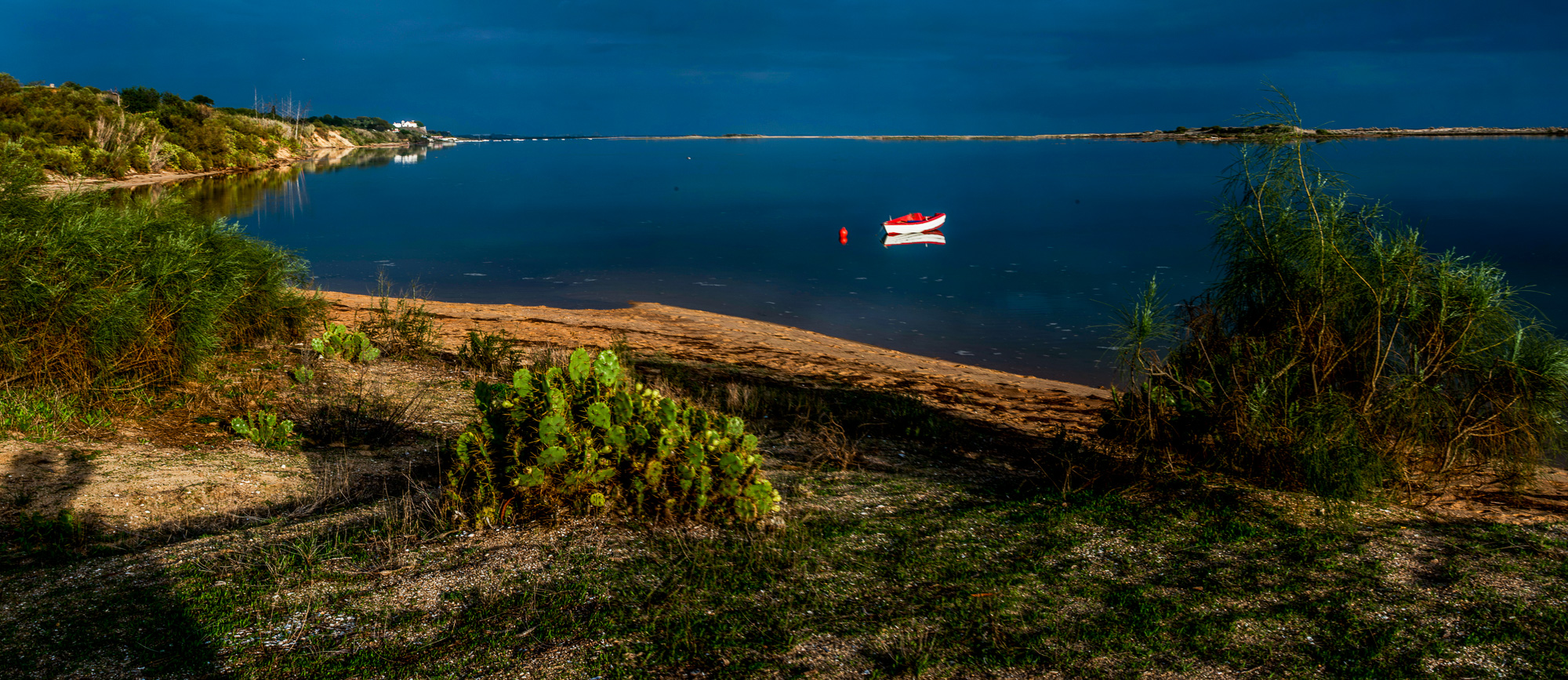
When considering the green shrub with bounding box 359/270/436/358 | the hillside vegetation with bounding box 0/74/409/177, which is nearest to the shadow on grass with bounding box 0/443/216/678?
the green shrub with bounding box 359/270/436/358

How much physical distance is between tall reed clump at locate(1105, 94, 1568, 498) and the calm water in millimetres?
4878

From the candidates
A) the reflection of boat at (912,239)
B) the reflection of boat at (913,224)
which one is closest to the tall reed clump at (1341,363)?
the reflection of boat at (912,239)

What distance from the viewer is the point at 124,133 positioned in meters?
48.2

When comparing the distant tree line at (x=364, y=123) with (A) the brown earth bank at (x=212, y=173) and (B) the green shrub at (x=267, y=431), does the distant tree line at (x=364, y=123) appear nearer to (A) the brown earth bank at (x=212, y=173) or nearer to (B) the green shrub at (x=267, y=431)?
(A) the brown earth bank at (x=212, y=173)

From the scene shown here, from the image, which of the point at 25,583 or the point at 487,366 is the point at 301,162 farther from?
the point at 25,583

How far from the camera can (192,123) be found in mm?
62188

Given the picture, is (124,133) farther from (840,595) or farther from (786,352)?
(840,595)

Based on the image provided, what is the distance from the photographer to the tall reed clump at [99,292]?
6816 mm

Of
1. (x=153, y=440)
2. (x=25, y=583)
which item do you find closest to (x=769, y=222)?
(x=153, y=440)

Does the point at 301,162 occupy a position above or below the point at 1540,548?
above

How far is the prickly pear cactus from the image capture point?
16.0 feet

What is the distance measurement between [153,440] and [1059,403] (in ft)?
30.1

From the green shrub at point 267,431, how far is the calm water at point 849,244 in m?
5.72

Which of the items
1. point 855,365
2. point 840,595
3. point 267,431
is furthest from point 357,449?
point 855,365
